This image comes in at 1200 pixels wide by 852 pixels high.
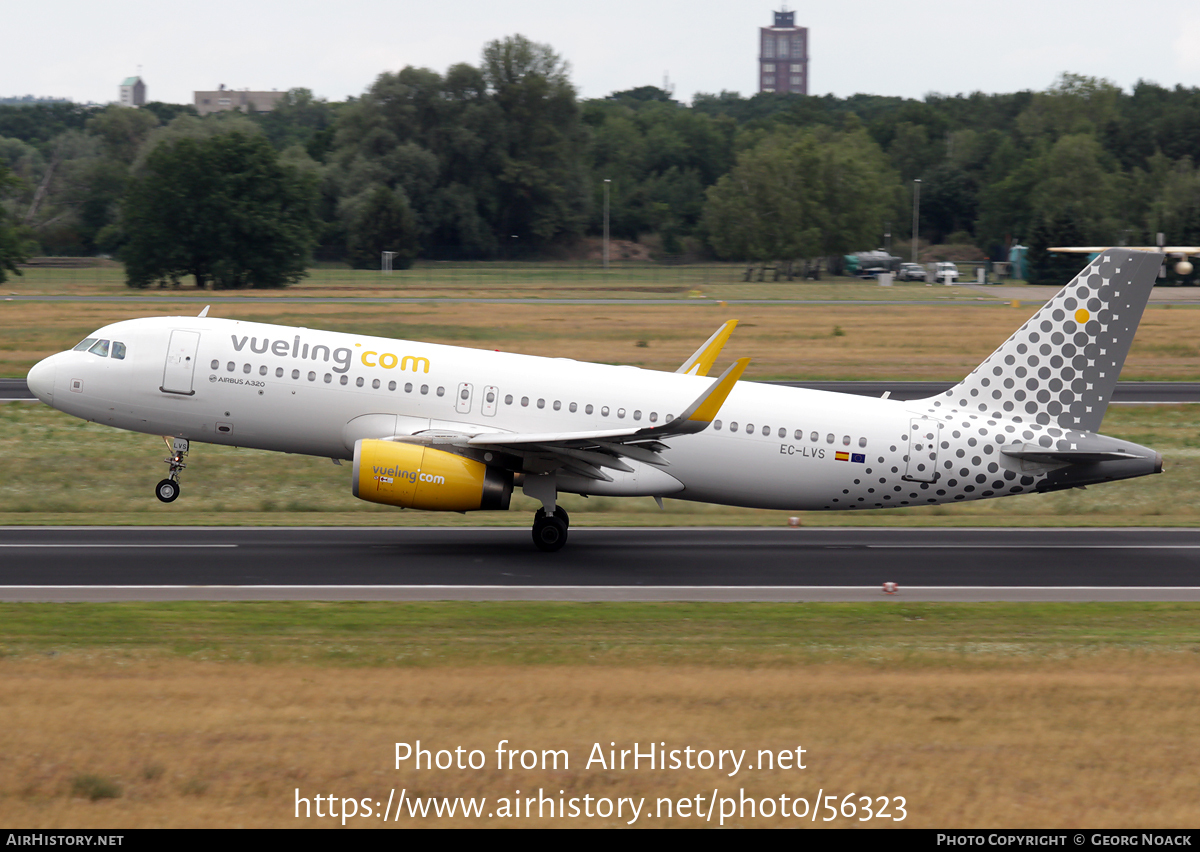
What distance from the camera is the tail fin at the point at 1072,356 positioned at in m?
25.9

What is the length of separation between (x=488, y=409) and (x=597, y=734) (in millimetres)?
12069

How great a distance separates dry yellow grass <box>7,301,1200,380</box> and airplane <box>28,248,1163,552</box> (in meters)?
26.0

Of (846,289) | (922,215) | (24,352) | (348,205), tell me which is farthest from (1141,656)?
(922,215)

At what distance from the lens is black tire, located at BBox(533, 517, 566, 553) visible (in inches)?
996

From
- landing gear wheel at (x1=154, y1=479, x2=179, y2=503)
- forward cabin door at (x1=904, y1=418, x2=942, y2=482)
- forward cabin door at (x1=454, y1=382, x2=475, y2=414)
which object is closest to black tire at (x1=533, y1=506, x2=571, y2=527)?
forward cabin door at (x1=454, y1=382, x2=475, y2=414)

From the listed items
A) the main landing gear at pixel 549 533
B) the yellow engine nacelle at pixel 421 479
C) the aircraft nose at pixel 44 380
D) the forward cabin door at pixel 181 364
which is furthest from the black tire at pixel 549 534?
the aircraft nose at pixel 44 380

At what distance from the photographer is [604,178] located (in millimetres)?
167875

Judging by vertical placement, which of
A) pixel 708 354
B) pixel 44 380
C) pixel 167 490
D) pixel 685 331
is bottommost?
pixel 167 490

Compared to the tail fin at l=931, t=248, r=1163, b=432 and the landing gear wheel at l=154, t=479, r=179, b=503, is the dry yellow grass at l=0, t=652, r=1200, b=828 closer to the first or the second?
the tail fin at l=931, t=248, r=1163, b=432

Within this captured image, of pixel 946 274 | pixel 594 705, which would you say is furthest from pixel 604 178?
pixel 594 705

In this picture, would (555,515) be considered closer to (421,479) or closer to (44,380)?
(421,479)

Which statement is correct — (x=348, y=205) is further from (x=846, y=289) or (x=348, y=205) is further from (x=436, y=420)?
(x=436, y=420)

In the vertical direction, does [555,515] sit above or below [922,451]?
below

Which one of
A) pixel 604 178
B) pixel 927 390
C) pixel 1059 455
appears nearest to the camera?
pixel 1059 455
